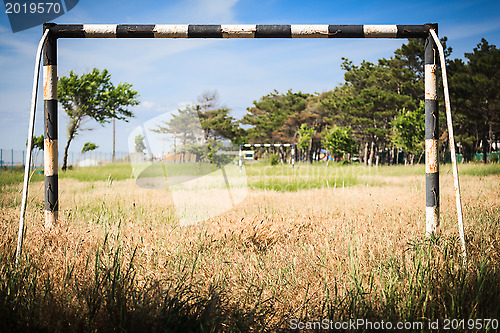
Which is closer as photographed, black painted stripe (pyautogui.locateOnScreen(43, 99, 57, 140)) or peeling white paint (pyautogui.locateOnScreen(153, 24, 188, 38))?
peeling white paint (pyautogui.locateOnScreen(153, 24, 188, 38))

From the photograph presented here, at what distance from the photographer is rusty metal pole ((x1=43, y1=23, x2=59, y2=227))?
11.2 ft

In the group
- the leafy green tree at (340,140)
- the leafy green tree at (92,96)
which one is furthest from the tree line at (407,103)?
the leafy green tree at (92,96)

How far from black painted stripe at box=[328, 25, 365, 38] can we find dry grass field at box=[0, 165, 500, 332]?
1889 mm

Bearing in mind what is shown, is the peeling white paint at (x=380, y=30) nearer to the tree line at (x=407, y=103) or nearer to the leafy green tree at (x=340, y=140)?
the tree line at (x=407, y=103)

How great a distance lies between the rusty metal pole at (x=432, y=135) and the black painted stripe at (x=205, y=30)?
1994 mm

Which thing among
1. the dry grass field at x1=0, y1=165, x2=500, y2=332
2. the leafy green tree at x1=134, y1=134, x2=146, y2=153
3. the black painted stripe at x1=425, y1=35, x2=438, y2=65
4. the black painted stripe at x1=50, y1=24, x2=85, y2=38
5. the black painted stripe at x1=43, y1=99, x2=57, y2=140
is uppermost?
the black painted stripe at x1=50, y1=24, x2=85, y2=38

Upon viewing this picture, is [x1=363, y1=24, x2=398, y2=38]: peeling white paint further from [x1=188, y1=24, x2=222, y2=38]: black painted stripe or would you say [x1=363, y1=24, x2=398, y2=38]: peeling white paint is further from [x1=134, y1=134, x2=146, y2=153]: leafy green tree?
[x1=134, y1=134, x2=146, y2=153]: leafy green tree

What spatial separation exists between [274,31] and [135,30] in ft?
4.25

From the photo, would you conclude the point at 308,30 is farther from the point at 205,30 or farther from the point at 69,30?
the point at 69,30

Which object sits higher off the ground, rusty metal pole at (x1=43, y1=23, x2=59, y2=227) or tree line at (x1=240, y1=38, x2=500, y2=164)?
tree line at (x1=240, y1=38, x2=500, y2=164)

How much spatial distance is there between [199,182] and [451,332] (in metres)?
7.54

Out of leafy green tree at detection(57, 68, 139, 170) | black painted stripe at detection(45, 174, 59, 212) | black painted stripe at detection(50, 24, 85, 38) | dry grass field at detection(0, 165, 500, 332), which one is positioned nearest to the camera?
dry grass field at detection(0, 165, 500, 332)

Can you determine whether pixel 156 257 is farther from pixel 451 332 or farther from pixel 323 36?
pixel 323 36

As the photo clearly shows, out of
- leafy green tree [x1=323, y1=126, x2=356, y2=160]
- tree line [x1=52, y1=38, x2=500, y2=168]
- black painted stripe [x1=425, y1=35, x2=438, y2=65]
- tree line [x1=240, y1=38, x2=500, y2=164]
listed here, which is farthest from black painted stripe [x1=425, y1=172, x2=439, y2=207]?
leafy green tree [x1=323, y1=126, x2=356, y2=160]
